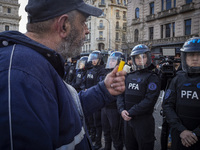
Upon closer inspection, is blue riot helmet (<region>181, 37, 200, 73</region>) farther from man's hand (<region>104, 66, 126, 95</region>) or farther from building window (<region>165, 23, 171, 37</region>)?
building window (<region>165, 23, 171, 37</region>)

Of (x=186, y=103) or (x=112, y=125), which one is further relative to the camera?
(x=112, y=125)

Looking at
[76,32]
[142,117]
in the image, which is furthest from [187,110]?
[76,32]

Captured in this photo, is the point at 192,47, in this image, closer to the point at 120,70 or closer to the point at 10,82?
the point at 120,70

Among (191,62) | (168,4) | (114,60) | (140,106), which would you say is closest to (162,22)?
(168,4)

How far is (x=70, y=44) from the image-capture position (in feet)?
4.17

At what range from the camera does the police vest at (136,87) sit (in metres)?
2.99

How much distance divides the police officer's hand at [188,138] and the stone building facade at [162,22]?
16.4m

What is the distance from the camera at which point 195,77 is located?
241 cm

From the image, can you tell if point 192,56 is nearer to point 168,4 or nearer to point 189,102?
point 189,102

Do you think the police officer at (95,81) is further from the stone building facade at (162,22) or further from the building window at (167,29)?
the building window at (167,29)

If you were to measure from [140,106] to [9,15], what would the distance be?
53.4 meters

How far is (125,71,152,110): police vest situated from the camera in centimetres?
299

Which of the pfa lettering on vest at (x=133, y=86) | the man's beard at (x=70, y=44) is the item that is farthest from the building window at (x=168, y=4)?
the man's beard at (x=70, y=44)

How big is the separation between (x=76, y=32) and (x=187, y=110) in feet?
6.74
